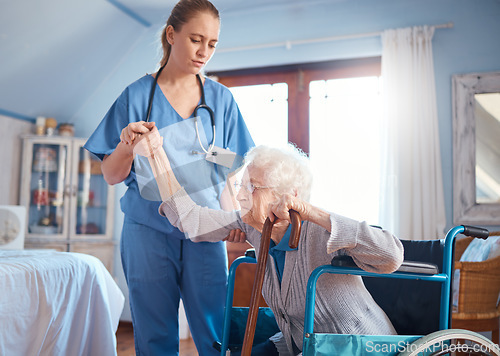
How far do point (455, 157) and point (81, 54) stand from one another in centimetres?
278

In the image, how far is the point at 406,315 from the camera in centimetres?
141

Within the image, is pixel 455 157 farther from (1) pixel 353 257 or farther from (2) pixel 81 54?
(2) pixel 81 54

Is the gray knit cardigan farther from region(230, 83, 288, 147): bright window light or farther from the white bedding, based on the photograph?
region(230, 83, 288, 147): bright window light

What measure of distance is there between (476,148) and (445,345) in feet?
7.53

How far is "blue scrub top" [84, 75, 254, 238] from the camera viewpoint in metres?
1.46

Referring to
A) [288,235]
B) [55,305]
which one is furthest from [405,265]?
[55,305]

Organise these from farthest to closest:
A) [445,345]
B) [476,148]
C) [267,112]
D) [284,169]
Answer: [267,112] < [476,148] < [284,169] < [445,345]

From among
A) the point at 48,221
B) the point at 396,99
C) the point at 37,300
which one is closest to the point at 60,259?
the point at 37,300

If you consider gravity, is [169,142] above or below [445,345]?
above

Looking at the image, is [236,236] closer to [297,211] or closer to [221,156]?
[221,156]

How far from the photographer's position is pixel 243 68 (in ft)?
12.3

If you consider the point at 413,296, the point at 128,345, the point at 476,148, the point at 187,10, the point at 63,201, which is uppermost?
the point at 187,10

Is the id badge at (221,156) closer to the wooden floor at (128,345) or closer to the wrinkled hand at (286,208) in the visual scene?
the wrinkled hand at (286,208)

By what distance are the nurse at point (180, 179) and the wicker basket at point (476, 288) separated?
1484 mm
